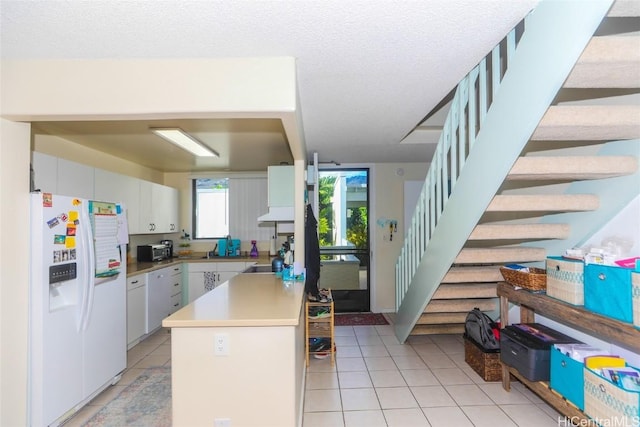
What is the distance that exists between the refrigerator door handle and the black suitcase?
3447 millimetres

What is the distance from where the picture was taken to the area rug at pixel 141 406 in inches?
96.3

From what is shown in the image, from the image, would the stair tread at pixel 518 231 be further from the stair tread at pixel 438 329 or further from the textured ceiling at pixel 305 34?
the stair tread at pixel 438 329

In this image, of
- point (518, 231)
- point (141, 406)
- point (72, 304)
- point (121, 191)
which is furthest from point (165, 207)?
point (518, 231)

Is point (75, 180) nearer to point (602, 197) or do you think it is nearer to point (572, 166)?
point (572, 166)

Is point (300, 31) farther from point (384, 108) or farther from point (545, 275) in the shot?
point (545, 275)

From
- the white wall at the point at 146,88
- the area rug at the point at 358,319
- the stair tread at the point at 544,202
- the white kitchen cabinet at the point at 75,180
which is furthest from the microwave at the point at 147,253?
the stair tread at the point at 544,202

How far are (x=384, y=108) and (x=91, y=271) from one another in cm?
280

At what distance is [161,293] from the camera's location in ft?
14.4

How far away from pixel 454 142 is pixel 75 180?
11.9 feet

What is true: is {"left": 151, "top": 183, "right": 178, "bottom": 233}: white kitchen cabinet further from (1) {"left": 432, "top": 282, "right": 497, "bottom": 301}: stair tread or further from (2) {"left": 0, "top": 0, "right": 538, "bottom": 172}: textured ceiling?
(1) {"left": 432, "top": 282, "right": 497, "bottom": 301}: stair tread

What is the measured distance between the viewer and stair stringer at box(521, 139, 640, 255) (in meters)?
2.01

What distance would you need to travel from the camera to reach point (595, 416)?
191cm

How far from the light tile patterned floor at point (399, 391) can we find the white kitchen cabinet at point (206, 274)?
1123 mm

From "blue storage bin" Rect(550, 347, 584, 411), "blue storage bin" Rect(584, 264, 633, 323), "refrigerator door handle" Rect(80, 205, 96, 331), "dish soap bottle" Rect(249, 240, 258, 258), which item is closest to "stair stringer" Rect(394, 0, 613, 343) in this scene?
"blue storage bin" Rect(584, 264, 633, 323)
